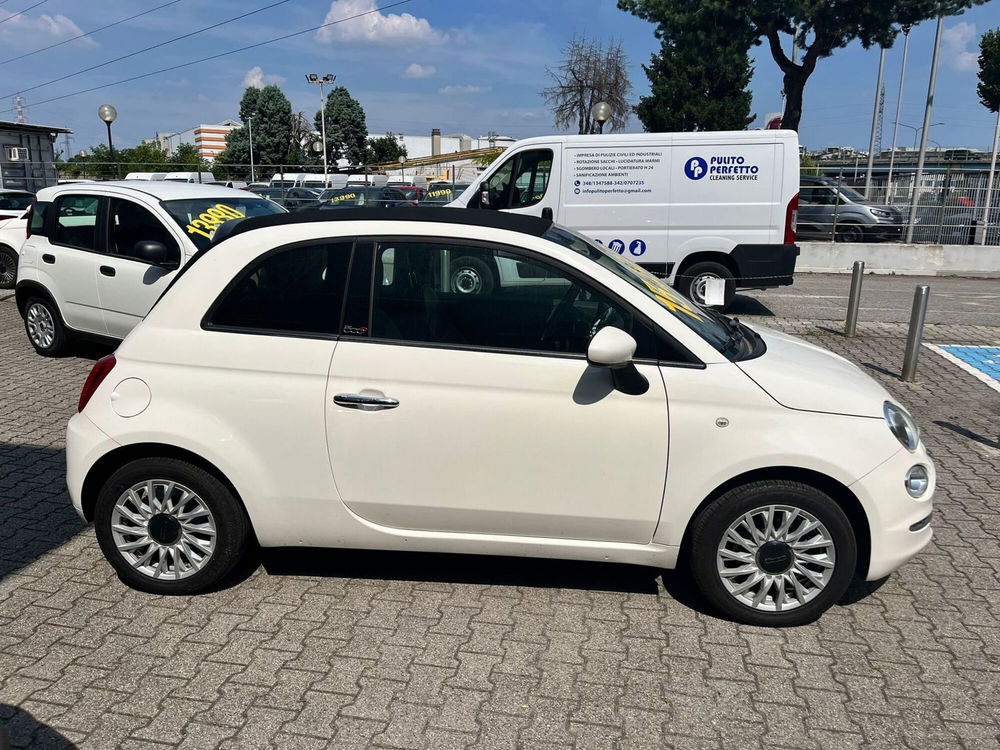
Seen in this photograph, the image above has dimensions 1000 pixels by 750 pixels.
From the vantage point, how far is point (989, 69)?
40.6 meters

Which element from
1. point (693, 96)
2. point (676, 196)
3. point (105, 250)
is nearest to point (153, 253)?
point (105, 250)

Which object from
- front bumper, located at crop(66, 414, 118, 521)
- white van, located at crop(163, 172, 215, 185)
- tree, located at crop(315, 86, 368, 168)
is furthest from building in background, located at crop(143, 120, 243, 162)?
front bumper, located at crop(66, 414, 118, 521)

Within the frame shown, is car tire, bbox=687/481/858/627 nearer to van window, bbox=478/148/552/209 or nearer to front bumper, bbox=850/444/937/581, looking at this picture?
front bumper, bbox=850/444/937/581

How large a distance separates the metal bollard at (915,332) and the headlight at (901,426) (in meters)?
4.72

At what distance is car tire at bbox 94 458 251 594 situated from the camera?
371cm

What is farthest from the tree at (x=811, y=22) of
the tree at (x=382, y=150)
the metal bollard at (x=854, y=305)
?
the tree at (x=382, y=150)

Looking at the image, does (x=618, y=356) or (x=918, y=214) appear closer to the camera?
(x=618, y=356)

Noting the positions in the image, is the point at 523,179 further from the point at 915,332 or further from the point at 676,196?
the point at 915,332

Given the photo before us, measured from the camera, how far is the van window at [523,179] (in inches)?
473

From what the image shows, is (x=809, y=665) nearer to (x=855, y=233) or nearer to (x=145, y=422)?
(x=145, y=422)

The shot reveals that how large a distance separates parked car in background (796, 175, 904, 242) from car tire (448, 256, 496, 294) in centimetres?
1728

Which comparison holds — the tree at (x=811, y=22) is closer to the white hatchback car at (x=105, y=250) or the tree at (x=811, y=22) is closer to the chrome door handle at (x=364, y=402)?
the white hatchback car at (x=105, y=250)

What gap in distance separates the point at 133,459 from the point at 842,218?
1853cm

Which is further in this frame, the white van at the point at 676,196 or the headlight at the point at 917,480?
the white van at the point at 676,196
